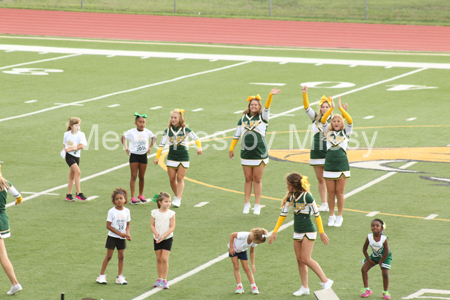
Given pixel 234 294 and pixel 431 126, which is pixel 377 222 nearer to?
pixel 234 294

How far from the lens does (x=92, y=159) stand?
63.9 feet

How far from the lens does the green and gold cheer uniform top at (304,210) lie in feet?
36.6

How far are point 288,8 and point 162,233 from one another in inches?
1691

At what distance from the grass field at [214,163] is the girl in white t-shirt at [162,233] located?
26 centimetres

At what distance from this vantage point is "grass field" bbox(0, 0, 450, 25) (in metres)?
48.9

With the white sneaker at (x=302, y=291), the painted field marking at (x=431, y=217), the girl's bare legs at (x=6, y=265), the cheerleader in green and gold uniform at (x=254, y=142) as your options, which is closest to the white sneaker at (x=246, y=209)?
the cheerleader in green and gold uniform at (x=254, y=142)

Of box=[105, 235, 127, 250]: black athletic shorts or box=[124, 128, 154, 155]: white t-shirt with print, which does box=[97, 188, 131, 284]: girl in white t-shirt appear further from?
box=[124, 128, 154, 155]: white t-shirt with print

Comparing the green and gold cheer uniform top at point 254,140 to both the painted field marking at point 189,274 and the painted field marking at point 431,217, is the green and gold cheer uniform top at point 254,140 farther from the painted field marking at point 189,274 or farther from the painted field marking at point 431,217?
the painted field marking at point 431,217

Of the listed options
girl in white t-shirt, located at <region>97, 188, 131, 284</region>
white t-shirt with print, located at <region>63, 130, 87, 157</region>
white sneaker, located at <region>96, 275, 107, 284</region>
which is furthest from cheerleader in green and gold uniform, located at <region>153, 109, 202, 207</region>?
white sneaker, located at <region>96, 275, 107, 284</region>

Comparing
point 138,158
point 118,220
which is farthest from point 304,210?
point 138,158

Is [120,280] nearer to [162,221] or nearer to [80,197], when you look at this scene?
[162,221]

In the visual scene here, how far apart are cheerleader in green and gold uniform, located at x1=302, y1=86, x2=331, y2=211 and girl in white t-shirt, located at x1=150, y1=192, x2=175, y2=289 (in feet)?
14.2

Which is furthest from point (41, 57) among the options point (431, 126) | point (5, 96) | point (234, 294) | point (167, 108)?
point (234, 294)

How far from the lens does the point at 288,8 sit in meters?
52.6
